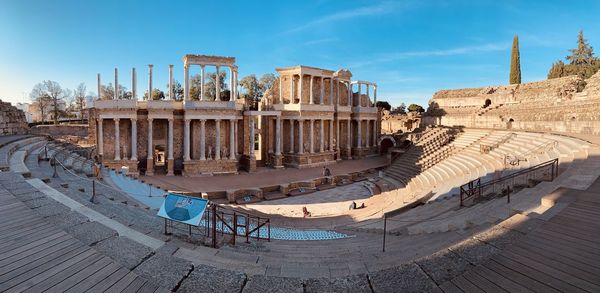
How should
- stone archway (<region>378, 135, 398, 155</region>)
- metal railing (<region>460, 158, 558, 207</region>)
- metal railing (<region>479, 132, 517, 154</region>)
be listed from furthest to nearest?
stone archway (<region>378, 135, 398, 155</region>) < metal railing (<region>479, 132, 517, 154</region>) < metal railing (<region>460, 158, 558, 207</region>)

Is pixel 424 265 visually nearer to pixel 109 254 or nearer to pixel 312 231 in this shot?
pixel 109 254

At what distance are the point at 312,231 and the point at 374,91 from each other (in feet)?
103

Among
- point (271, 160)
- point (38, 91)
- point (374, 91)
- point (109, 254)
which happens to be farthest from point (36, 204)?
point (38, 91)

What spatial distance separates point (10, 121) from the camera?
974 inches

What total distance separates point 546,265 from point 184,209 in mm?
7569

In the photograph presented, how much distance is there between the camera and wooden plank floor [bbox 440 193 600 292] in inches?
176

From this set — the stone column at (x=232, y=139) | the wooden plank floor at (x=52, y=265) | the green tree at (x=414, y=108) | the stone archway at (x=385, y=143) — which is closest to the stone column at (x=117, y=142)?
the stone column at (x=232, y=139)

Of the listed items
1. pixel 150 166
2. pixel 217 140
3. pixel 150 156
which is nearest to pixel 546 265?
pixel 217 140

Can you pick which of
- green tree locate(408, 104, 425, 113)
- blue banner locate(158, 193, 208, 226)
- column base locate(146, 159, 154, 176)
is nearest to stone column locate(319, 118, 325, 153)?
column base locate(146, 159, 154, 176)

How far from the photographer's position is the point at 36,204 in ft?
26.3

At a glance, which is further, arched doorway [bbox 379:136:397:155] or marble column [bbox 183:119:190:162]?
arched doorway [bbox 379:136:397:155]

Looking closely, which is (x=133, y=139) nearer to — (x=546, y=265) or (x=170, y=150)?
(x=170, y=150)

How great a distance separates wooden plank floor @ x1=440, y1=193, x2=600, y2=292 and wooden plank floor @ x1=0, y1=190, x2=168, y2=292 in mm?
4966

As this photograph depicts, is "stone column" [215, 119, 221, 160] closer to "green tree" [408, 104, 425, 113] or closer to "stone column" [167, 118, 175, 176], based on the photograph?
"stone column" [167, 118, 175, 176]
